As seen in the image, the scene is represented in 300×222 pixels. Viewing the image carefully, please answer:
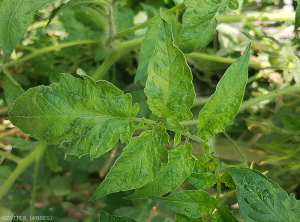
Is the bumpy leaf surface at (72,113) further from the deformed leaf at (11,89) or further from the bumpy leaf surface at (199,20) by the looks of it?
the deformed leaf at (11,89)

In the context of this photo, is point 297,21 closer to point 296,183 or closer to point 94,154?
point 94,154

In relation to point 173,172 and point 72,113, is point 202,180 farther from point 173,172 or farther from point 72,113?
point 72,113

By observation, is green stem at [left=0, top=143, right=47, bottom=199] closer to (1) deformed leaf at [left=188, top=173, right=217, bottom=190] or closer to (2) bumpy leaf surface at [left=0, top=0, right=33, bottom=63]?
(2) bumpy leaf surface at [left=0, top=0, right=33, bottom=63]

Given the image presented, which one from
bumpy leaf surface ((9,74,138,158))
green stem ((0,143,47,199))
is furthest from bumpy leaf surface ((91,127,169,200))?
green stem ((0,143,47,199))

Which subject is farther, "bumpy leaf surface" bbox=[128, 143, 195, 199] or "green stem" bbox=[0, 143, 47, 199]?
"green stem" bbox=[0, 143, 47, 199]

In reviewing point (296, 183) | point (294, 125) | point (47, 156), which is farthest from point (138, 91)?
point (296, 183)

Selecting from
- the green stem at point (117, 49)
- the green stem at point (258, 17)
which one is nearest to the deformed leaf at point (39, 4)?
the green stem at point (117, 49)
